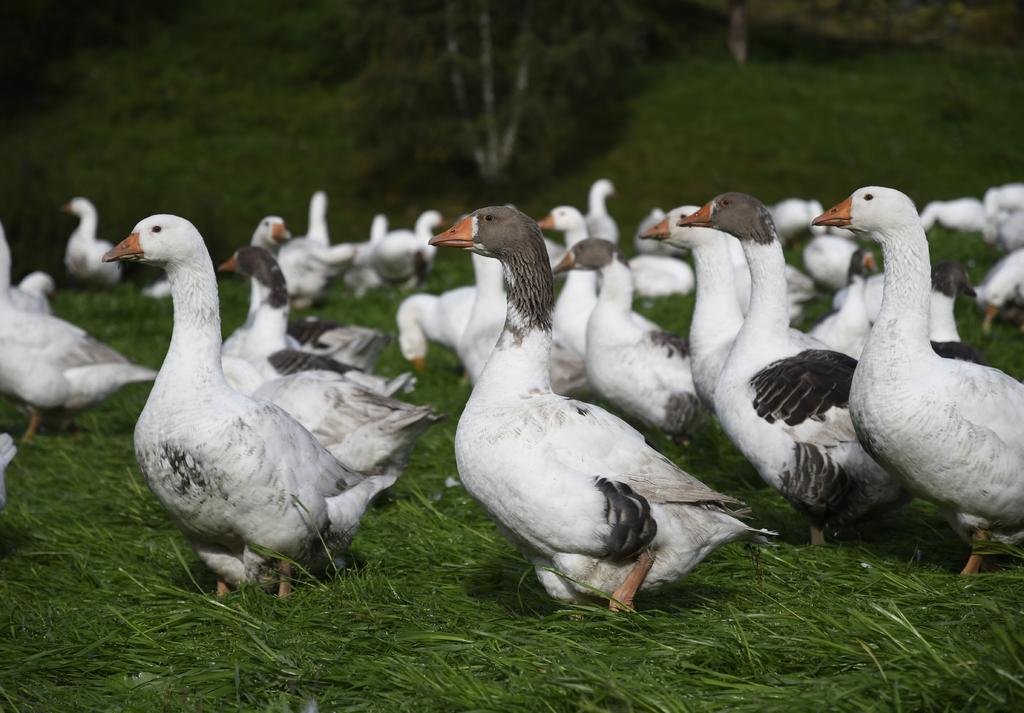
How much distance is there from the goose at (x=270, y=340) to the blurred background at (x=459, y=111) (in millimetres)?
13047

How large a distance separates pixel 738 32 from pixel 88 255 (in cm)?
2485

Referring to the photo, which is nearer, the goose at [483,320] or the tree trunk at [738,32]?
the goose at [483,320]

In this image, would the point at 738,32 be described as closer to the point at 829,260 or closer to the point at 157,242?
the point at 829,260

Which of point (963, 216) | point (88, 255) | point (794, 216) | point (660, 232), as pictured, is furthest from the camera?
point (794, 216)

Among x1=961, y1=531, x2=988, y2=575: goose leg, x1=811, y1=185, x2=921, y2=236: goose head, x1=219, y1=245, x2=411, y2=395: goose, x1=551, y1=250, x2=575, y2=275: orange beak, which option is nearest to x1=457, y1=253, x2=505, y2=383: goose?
x1=551, y1=250, x2=575, y2=275: orange beak

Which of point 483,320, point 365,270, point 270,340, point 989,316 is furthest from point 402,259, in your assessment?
point 989,316

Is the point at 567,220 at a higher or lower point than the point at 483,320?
higher

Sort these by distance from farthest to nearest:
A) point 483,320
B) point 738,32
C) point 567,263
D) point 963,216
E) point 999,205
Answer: point 738,32
point 963,216
point 999,205
point 483,320
point 567,263

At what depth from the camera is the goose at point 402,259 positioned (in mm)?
17703

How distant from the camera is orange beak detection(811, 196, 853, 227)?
526 centimetres

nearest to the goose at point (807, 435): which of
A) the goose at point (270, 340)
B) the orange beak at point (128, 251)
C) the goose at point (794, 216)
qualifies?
the goose at point (270, 340)

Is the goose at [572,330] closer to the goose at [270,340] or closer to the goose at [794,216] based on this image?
the goose at [270,340]

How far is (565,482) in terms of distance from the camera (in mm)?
4340

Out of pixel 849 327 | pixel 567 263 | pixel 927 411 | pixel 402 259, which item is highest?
pixel 927 411
